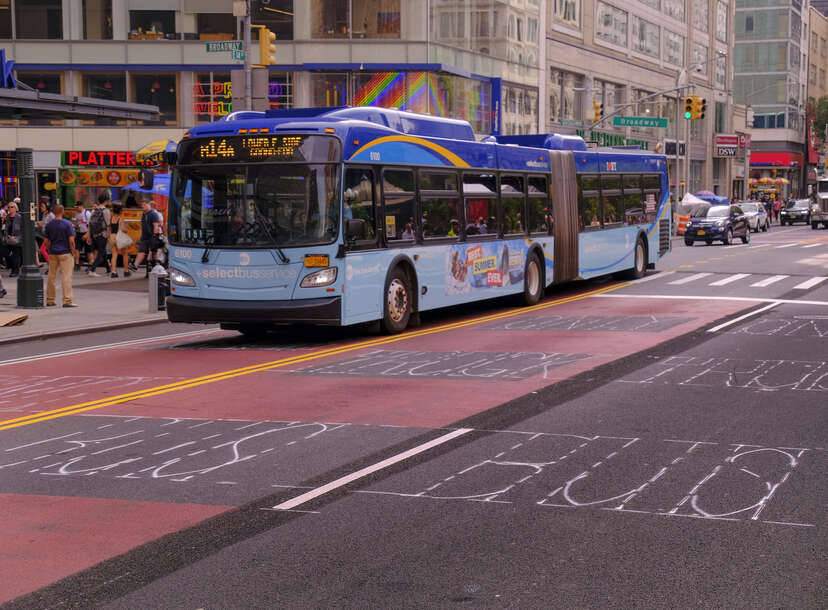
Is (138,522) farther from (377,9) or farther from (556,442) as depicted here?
(377,9)

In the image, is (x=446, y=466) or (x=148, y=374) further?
(x=148, y=374)

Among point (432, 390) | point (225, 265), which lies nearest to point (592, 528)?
point (432, 390)

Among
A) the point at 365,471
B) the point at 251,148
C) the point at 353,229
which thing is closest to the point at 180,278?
the point at 251,148

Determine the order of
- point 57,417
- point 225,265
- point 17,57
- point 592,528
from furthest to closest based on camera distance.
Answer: point 17,57 → point 225,265 → point 57,417 → point 592,528

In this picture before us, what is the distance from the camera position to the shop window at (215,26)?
1829 inches

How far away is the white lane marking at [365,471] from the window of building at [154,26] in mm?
40038

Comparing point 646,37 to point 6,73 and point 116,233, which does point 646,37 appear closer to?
point 116,233

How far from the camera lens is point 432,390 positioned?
11.7 meters

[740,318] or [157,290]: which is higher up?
[157,290]

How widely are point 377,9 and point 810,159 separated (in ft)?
317

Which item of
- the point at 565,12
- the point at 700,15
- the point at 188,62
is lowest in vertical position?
the point at 188,62

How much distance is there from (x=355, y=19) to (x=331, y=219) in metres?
33.0

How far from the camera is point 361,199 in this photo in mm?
16281

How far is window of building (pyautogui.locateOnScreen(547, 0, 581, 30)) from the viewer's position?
63.3 meters
